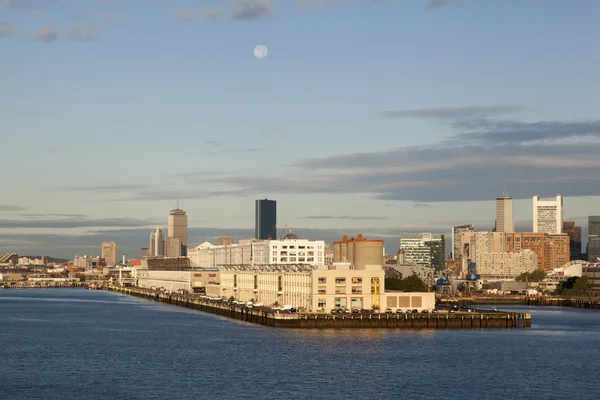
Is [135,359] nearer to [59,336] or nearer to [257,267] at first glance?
[59,336]

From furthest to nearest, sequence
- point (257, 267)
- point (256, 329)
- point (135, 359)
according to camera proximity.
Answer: point (257, 267) → point (256, 329) → point (135, 359)

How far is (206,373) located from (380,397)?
1636cm

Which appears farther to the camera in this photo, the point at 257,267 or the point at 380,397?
the point at 257,267

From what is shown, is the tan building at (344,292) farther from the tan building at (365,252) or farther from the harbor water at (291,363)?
the tan building at (365,252)

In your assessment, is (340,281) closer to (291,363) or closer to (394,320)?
(394,320)

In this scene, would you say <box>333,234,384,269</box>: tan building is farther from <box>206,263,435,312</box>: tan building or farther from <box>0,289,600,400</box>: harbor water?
<box>0,289,600,400</box>: harbor water

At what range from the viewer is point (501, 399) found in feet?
232

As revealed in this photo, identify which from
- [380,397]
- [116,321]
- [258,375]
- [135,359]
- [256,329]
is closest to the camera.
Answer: [380,397]

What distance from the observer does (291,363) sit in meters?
86.1

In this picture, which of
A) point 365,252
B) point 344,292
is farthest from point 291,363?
point 365,252

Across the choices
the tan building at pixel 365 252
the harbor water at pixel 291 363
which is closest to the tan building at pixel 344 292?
the harbor water at pixel 291 363

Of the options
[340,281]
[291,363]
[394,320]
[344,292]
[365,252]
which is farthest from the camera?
[365,252]

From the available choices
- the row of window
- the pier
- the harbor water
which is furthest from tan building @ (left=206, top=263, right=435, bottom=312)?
the harbor water

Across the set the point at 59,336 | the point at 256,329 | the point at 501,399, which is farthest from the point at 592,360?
the point at 59,336
